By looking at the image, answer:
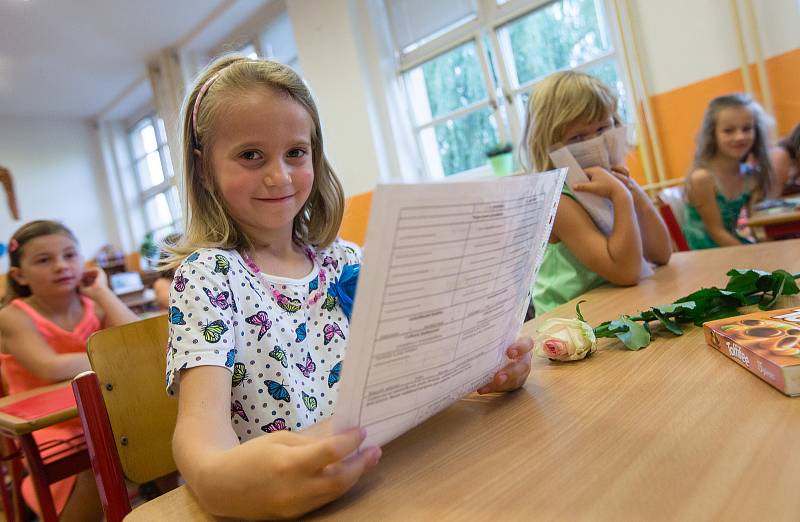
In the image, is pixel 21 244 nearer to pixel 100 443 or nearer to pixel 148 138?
pixel 100 443

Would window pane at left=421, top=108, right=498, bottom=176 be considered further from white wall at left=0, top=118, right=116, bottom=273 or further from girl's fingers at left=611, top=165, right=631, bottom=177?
white wall at left=0, top=118, right=116, bottom=273

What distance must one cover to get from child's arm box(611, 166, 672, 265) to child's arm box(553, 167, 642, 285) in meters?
0.14

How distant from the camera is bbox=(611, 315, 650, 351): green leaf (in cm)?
75

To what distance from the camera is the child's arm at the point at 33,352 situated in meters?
1.92

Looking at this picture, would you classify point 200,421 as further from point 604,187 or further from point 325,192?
point 604,187

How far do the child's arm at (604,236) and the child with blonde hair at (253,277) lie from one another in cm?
65

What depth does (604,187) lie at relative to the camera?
1.38 m

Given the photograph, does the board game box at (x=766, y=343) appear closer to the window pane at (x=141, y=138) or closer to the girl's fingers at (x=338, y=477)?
the girl's fingers at (x=338, y=477)

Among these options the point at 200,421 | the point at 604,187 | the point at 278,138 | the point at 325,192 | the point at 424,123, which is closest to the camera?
the point at 200,421

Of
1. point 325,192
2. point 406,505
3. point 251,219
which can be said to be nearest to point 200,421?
point 406,505

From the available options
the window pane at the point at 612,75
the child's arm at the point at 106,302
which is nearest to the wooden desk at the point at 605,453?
the child's arm at the point at 106,302

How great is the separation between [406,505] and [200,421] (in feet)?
0.81

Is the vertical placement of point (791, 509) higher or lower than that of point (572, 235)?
lower

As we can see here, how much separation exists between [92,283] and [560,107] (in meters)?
1.93
